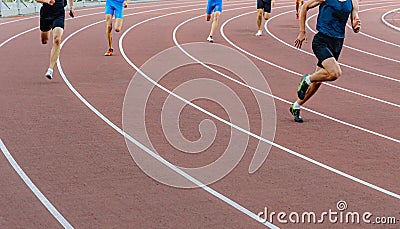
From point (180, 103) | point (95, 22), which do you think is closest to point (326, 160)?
point (180, 103)

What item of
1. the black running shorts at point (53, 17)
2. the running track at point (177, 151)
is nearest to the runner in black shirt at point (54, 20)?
the black running shorts at point (53, 17)

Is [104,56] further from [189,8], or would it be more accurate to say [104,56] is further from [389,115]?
[189,8]

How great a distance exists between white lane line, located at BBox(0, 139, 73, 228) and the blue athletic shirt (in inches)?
169

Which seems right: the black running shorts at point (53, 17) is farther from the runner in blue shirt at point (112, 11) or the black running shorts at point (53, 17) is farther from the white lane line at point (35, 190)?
the white lane line at point (35, 190)

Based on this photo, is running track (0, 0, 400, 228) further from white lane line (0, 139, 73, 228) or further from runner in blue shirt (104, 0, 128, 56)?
runner in blue shirt (104, 0, 128, 56)

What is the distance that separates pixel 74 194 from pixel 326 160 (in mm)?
2838

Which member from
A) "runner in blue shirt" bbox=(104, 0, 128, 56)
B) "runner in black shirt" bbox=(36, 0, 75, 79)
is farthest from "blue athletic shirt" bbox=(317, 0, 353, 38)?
"runner in blue shirt" bbox=(104, 0, 128, 56)

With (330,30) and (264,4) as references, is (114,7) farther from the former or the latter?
(330,30)

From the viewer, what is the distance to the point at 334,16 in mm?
9992

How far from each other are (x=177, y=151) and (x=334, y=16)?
9.48 feet

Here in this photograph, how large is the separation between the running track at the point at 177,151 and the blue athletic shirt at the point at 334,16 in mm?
1239

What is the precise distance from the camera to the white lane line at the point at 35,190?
6.32 m

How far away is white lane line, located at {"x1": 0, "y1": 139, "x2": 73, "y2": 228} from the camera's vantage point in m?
6.32

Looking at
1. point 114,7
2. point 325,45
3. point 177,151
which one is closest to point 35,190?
point 177,151
